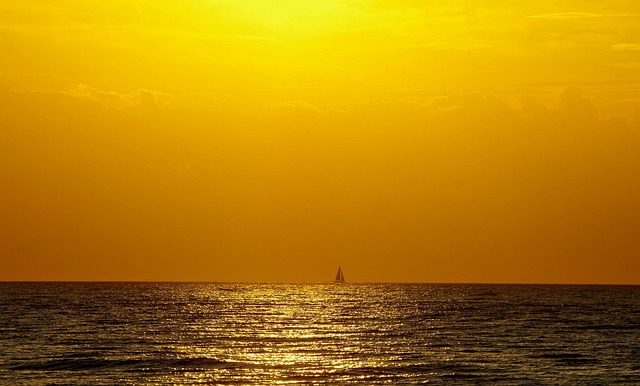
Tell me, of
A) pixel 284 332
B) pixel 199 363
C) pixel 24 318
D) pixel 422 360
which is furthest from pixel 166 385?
pixel 24 318

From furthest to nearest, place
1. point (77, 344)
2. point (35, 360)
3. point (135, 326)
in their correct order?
1. point (135, 326)
2. point (77, 344)
3. point (35, 360)

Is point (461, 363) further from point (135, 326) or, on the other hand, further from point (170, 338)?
point (135, 326)

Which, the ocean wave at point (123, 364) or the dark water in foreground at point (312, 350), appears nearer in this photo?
the dark water in foreground at point (312, 350)

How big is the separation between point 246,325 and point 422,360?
147 feet

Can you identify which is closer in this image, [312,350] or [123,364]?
[123,364]

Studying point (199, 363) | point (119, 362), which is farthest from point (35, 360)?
point (199, 363)

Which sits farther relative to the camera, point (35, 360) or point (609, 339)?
point (609, 339)

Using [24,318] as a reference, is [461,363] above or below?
below

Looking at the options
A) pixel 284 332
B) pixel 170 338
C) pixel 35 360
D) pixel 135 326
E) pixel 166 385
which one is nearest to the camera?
pixel 166 385

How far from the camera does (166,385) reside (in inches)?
2432

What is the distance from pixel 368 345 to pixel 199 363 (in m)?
21.7

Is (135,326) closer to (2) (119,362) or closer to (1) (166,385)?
(2) (119,362)

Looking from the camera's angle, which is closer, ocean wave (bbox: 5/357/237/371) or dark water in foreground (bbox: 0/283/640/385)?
dark water in foreground (bbox: 0/283/640/385)

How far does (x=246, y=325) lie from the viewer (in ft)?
388
